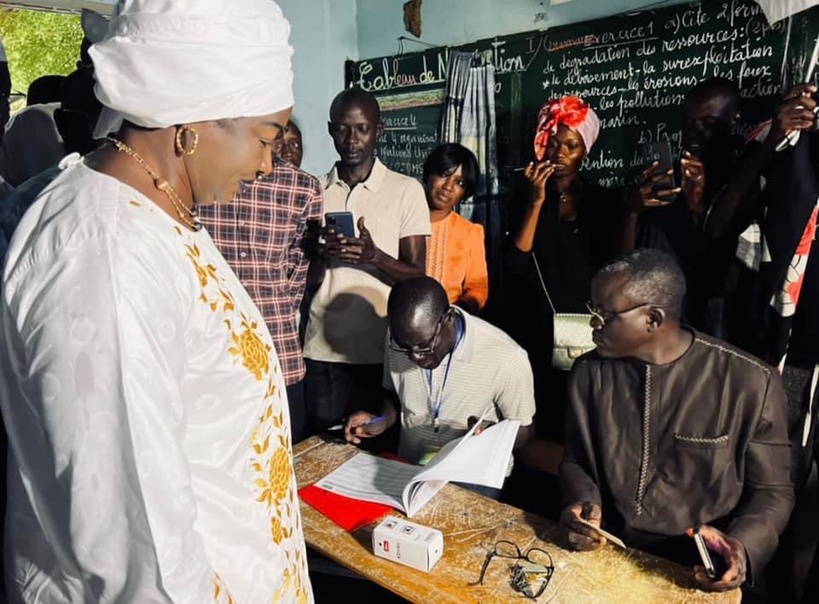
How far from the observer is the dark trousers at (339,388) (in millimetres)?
2987

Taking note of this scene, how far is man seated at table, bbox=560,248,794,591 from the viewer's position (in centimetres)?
180

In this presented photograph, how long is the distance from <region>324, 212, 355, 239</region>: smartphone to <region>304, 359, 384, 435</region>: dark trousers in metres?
0.68

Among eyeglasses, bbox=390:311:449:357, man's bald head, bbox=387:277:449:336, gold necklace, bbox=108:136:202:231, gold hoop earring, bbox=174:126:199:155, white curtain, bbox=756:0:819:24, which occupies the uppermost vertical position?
white curtain, bbox=756:0:819:24

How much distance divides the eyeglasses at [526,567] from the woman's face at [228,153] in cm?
111

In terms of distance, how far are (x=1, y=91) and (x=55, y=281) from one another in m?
1.05

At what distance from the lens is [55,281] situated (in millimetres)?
827

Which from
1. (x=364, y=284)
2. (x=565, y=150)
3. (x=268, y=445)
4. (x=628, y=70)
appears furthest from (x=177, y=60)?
(x=628, y=70)

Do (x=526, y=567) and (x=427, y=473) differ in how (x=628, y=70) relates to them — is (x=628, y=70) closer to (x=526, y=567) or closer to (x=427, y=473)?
(x=427, y=473)

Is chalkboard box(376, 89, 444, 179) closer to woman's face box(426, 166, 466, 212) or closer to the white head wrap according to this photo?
woman's face box(426, 166, 466, 212)

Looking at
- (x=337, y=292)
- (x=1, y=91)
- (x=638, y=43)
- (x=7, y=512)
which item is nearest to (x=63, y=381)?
(x=7, y=512)

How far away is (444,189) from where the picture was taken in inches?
135

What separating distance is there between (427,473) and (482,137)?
2.95m

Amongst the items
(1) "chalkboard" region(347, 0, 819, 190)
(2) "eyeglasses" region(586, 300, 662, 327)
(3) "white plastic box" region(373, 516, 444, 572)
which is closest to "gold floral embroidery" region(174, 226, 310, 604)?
(3) "white plastic box" region(373, 516, 444, 572)

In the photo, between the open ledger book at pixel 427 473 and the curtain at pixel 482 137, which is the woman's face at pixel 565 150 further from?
the open ledger book at pixel 427 473
